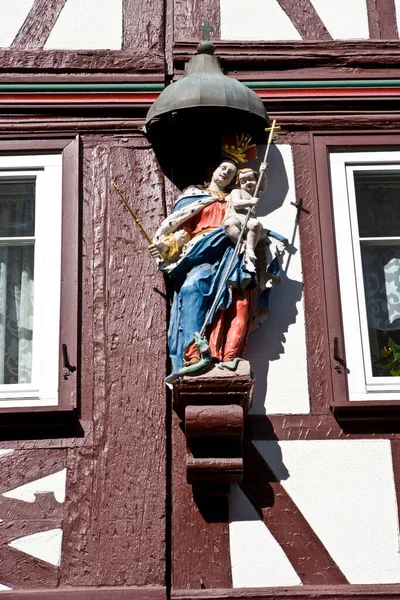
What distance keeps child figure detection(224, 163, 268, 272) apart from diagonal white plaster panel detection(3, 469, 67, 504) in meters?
1.43

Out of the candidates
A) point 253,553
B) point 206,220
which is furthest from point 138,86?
point 253,553

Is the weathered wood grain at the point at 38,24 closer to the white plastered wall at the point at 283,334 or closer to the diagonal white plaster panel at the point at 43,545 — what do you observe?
the white plastered wall at the point at 283,334

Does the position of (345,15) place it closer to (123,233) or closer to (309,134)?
(309,134)

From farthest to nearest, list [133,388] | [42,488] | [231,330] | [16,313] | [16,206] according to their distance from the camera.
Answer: [16,206]
[16,313]
[133,388]
[231,330]
[42,488]

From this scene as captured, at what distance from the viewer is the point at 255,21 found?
852 centimetres

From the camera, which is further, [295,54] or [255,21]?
[255,21]

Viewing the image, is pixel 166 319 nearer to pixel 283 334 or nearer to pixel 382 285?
pixel 283 334

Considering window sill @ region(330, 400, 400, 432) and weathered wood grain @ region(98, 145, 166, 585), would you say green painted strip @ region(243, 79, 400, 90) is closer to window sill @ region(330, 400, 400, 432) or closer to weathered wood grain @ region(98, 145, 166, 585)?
weathered wood grain @ region(98, 145, 166, 585)

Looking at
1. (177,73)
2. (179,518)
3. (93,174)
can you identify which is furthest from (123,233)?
(179,518)

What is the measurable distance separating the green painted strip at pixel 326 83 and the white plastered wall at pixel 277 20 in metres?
0.35

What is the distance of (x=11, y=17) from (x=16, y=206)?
4.03ft

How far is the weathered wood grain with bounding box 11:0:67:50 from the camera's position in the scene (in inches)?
333

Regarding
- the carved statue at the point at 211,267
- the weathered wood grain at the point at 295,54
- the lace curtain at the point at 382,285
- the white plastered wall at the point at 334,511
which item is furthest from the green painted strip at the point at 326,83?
the white plastered wall at the point at 334,511

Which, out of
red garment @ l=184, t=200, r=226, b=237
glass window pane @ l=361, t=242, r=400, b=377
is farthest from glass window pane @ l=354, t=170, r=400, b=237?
red garment @ l=184, t=200, r=226, b=237
